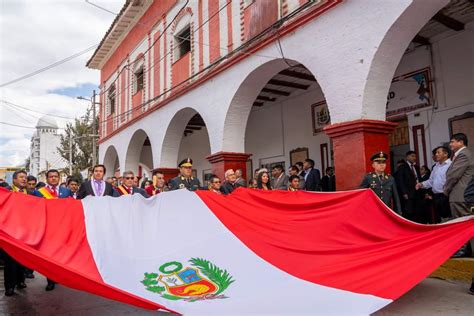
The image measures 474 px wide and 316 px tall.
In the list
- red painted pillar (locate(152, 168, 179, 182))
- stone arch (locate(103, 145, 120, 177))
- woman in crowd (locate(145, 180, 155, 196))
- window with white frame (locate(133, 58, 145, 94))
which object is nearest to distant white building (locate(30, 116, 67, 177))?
stone arch (locate(103, 145, 120, 177))

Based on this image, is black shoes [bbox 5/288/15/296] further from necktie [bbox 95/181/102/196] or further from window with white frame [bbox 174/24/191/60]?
window with white frame [bbox 174/24/191/60]

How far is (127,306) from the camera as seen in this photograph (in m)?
4.18

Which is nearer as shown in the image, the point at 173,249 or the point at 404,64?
the point at 173,249

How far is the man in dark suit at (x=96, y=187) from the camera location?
582 cm

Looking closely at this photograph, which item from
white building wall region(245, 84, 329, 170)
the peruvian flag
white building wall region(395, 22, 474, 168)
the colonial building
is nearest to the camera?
the peruvian flag


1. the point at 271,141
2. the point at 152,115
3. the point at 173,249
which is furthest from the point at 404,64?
the point at 152,115

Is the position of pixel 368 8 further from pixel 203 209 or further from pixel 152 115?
pixel 152 115

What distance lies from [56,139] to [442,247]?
159 feet

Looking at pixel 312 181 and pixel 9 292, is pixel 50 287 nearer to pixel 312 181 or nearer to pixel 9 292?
pixel 9 292

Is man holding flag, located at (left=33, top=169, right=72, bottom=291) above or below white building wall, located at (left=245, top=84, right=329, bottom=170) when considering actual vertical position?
below

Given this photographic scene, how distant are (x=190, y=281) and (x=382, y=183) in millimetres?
2896

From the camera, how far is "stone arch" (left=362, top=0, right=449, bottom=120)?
16.9 feet

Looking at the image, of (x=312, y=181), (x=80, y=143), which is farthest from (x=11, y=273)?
(x=80, y=143)

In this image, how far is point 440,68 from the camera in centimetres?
759
